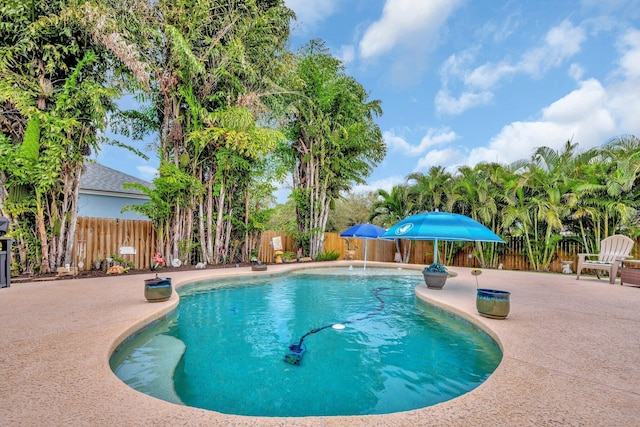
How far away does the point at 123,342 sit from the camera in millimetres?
3373

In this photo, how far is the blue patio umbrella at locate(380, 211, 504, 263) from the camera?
19.5 feet

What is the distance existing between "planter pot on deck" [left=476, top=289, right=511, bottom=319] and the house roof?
12783 mm

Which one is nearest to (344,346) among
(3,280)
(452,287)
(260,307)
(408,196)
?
(260,307)

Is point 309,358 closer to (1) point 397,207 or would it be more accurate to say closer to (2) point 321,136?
(2) point 321,136

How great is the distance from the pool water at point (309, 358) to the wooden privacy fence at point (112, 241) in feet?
15.4

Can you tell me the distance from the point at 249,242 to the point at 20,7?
30.4ft

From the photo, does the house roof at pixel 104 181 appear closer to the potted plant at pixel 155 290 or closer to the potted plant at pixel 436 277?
the potted plant at pixel 155 290

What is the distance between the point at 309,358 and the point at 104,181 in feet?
46.5

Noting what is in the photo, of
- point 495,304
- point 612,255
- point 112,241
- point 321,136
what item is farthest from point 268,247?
point 612,255

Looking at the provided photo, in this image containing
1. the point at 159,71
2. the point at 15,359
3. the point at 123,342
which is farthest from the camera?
the point at 159,71

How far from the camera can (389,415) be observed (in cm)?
192

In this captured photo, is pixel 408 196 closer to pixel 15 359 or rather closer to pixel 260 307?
pixel 260 307

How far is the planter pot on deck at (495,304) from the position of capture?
4.21m

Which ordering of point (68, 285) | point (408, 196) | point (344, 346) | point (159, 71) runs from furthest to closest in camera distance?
1. point (408, 196)
2. point (159, 71)
3. point (68, 285)
4. point (344, 346)
